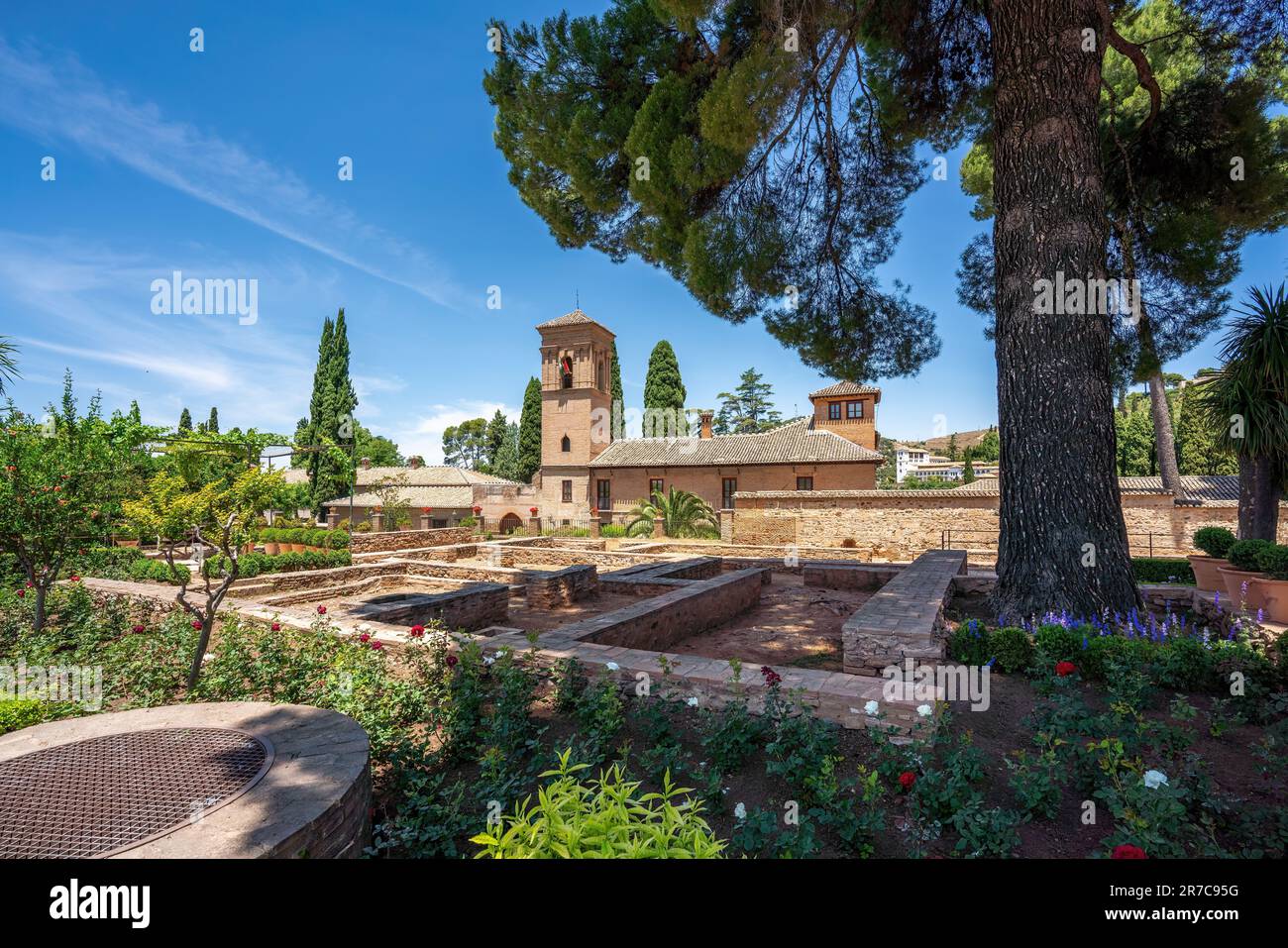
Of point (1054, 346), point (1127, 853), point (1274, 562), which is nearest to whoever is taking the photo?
point (1127, 853)

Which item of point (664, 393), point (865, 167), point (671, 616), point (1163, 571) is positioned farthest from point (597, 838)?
point (664, 393)

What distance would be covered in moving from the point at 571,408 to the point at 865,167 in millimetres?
20967

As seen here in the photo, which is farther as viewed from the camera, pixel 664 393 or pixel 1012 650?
pixel 664 393

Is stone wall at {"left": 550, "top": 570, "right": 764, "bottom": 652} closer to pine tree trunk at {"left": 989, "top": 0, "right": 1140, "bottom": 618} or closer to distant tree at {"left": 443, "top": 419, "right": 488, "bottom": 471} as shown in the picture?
pine tree trunk at {"left": 989, "top": 0, "right": 1140, "bottom": 618}

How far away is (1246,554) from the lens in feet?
20.7

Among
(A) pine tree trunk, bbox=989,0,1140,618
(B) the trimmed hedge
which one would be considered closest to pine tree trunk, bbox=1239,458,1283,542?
(A) pine tree trunk, bbox=989,0,1140,618

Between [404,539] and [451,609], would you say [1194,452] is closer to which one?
[451,609]

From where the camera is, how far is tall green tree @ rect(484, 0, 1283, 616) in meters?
5.81

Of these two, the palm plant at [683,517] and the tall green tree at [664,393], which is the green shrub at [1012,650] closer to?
the palm plant at [683,517]

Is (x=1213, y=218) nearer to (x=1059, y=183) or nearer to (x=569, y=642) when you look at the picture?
(x=1059, y=183)

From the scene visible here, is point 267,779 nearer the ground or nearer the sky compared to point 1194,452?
nearer the ground

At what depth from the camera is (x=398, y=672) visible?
5340 mm
